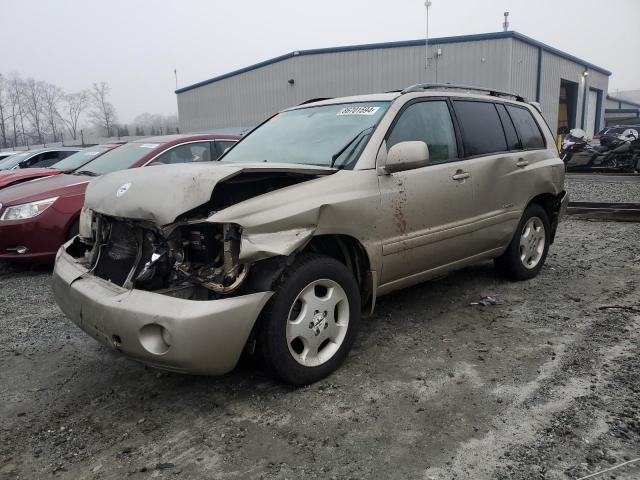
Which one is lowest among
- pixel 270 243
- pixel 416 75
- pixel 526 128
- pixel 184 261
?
pixel 184 261

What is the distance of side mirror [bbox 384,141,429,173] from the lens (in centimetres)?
336

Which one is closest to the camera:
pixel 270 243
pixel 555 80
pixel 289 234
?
pixel 270 243

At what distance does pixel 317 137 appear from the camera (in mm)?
3791

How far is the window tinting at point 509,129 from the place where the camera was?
15.6 feet

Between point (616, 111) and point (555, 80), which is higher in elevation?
point (555, 80)

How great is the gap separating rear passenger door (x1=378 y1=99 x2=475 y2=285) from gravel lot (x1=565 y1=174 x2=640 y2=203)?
7455 mm

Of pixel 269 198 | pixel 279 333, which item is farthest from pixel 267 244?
pixel 279 333

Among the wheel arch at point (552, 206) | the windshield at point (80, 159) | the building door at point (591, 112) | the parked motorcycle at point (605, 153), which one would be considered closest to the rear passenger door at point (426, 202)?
the wheel arch at point (552, 206)

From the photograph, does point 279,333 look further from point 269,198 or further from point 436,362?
point 436,362

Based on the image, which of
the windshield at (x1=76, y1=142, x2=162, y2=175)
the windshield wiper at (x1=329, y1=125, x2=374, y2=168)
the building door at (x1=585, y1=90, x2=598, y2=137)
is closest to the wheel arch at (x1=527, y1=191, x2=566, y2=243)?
the windshield wiper at (x1=329, y1=125, x2=374, y2=168)

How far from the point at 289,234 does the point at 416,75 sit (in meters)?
22.5

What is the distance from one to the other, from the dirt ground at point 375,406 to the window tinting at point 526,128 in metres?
1.66

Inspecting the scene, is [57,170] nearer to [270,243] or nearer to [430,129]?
[430,129]

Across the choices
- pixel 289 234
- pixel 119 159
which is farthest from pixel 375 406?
pixel 119 159
